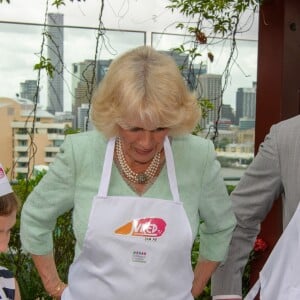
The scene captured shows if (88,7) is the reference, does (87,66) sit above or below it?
below

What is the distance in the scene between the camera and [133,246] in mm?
1770

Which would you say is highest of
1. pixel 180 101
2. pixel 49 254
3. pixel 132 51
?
pixel 132 51

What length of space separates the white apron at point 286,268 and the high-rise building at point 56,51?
8.29 ft

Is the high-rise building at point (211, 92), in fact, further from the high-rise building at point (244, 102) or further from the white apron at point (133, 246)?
the white apron at point (133, 246)

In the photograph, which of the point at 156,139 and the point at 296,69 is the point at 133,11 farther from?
the point at 156,139

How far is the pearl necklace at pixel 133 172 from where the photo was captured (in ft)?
6.14

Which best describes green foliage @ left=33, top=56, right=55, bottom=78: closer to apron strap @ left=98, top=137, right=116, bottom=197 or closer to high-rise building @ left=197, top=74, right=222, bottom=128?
high-rise building @ left=197, top=74, right=222, bottom=128

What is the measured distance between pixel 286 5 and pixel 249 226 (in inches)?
74.0

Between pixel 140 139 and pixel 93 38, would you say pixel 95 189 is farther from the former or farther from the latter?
pixel 93 38

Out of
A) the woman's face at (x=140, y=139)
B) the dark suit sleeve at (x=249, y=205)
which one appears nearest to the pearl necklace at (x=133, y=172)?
the woman's face at (x=140, y=139)

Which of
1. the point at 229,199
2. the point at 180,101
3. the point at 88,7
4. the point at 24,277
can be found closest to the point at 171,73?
the point at 180,101

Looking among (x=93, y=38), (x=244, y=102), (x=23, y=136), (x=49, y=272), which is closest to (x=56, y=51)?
(x=93, y=38)

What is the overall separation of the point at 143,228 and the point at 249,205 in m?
0.34

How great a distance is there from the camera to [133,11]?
4.30m
